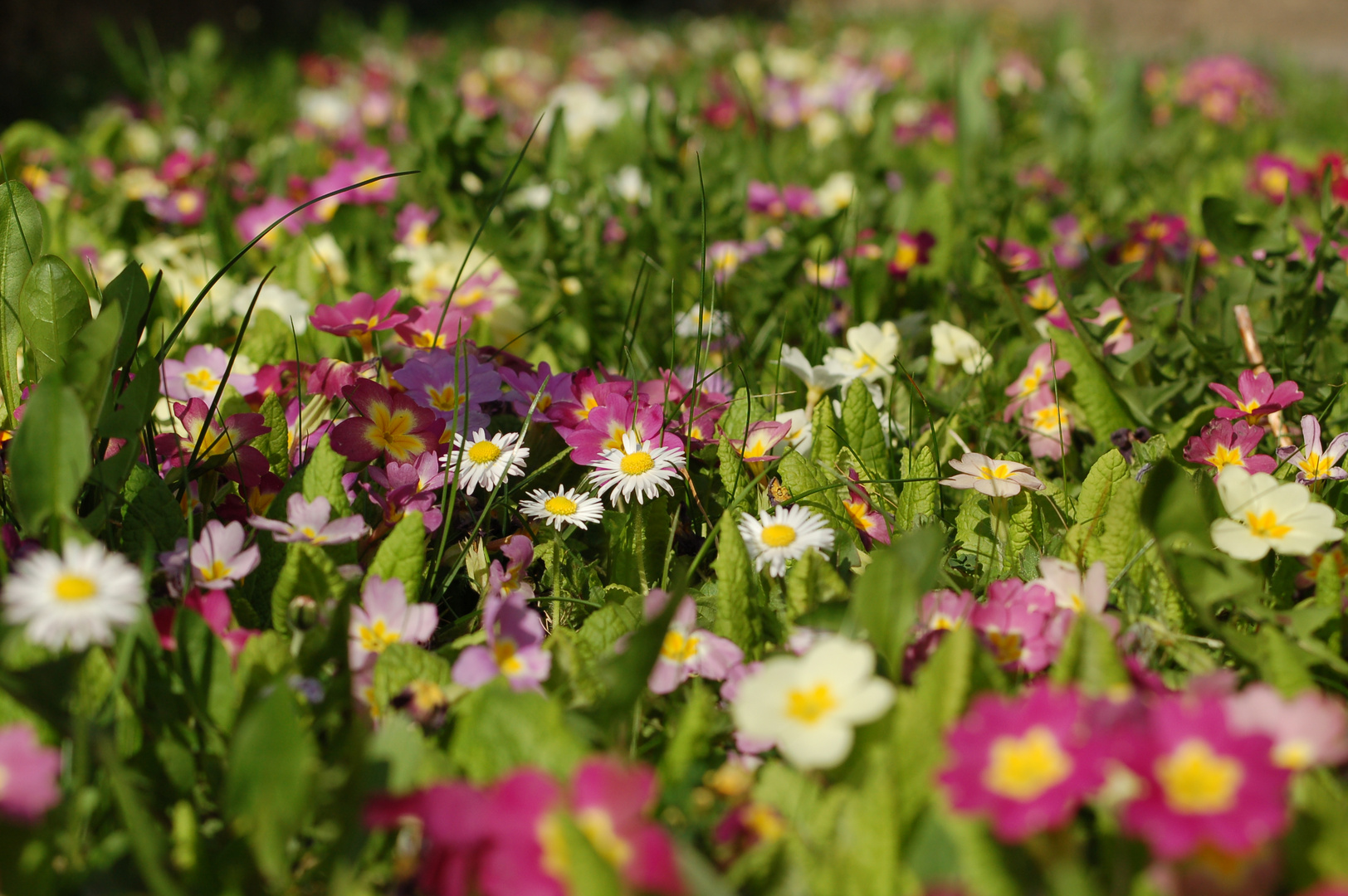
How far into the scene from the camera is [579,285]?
6.65 ft

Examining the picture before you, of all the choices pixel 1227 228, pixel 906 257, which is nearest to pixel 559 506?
pixel 906 257

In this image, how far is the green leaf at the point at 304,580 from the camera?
3.47ft

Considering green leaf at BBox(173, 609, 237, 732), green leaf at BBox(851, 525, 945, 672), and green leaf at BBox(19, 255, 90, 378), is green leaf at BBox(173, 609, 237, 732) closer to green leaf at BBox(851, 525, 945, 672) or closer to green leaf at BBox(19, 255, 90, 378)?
green leaf at BBox(19, 255, 90, 378)

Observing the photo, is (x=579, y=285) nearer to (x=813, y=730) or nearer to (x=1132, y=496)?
(x=1132, y=496)

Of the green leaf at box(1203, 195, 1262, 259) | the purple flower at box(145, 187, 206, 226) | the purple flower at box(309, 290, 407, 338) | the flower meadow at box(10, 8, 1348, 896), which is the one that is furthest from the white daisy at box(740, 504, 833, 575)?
the purple flower at box(145, 187, 206, 226)

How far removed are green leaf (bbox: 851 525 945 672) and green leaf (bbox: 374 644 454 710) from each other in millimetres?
387

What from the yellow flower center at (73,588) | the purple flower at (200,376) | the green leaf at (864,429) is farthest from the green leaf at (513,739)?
the purple flower at (200,376)

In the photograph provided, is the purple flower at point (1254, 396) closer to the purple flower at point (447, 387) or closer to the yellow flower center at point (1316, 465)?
the yellow flower center at point (1316, 465)

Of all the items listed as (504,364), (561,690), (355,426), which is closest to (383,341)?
(504,364)

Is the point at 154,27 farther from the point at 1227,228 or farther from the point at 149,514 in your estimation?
the point at 1227,228

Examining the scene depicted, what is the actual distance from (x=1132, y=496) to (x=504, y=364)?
84cm

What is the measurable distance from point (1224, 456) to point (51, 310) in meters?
1.38

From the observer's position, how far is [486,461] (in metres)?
1.27

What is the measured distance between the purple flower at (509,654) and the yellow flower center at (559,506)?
0.21 m
